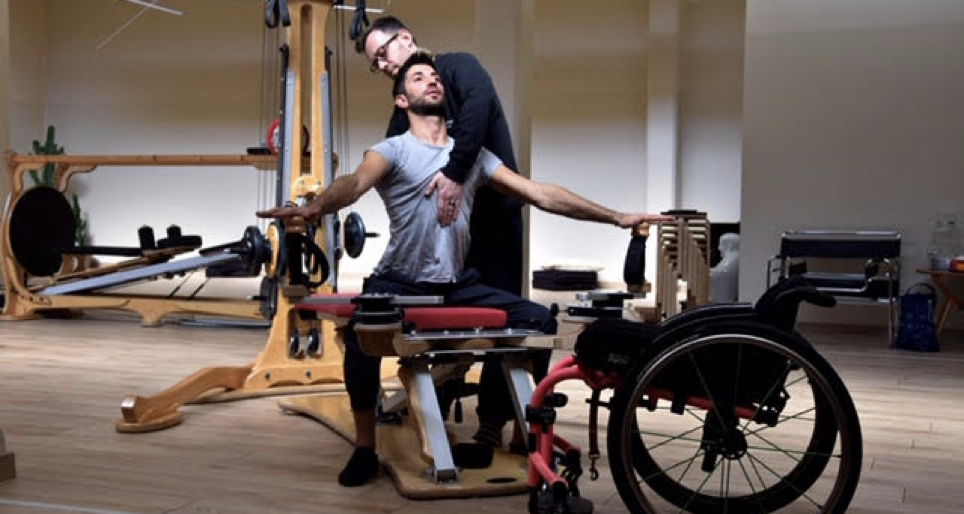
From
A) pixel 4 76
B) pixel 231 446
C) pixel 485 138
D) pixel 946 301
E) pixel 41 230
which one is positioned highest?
pixel 4 76

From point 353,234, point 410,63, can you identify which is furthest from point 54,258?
point 410,63

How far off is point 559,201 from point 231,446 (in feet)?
4.42

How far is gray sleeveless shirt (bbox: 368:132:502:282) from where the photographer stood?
2900 mm

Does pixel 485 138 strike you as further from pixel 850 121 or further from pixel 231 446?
pixel 850 121

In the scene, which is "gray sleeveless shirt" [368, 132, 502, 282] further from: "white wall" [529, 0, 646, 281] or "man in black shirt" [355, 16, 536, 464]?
"white wall" [529, 0, 646, 281]

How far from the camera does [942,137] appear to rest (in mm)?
6691

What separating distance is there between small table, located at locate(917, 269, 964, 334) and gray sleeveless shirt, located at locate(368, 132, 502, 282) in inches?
159

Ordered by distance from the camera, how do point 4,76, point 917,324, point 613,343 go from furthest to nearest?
point 4,76, point 917,324, point 613,343

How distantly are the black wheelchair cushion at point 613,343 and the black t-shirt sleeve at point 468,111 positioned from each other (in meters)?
0.71

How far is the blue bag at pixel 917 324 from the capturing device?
19.2ft

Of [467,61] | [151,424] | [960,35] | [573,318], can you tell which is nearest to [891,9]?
[960,35]

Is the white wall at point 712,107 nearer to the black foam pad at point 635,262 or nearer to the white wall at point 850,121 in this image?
the white wall at point 850,121

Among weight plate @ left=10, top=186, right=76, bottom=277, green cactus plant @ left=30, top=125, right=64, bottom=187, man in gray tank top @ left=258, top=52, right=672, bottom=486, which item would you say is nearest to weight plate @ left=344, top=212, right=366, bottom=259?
man in gray tank top @ left=258, top=52, right=672, bottom=486

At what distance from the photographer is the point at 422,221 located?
2918 millimetres
